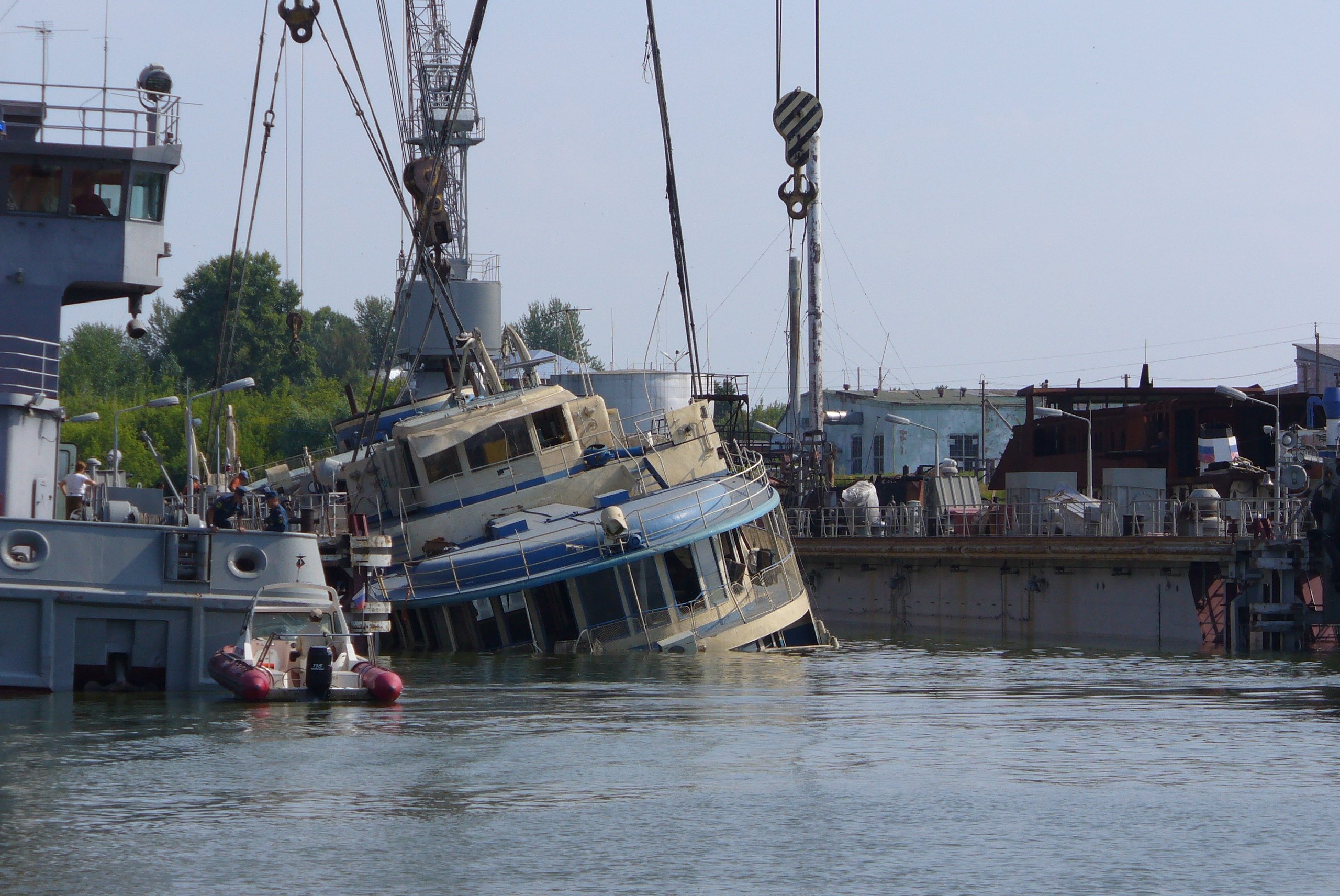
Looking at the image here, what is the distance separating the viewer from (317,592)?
1138 inches

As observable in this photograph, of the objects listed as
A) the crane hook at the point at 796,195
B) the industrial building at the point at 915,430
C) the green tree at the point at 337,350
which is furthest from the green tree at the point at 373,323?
the crane hook at the point at 796,195

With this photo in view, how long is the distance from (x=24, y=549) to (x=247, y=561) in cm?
343

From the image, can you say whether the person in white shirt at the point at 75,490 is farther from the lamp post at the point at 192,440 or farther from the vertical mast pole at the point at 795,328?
the vertical mast pole at the point at 795,328

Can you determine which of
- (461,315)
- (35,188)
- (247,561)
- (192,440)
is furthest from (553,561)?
(461,315)

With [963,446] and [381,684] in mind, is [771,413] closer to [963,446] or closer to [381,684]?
[963,446]

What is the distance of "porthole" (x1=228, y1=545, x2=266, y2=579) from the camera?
28.3 metres

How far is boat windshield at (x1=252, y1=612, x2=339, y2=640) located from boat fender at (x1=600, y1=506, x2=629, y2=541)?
1000 cm

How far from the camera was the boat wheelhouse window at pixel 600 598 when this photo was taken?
130ft

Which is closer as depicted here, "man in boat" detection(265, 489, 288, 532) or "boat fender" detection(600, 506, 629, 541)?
"man in boat" detection(265, 489, 288, 532)

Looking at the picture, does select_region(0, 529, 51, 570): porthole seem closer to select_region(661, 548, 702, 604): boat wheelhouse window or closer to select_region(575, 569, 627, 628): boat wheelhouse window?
select_region(575, 569, 627, 628): boat wheelhouse window

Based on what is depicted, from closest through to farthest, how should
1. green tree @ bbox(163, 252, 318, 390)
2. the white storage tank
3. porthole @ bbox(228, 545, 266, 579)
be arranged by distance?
porthole @ bbox(228, 545, 266, 579) → the white storage tank → green tree @ bbox(163, 252, 318, 390)

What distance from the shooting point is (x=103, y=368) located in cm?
13750

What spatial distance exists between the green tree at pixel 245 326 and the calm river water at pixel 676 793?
4046 inches

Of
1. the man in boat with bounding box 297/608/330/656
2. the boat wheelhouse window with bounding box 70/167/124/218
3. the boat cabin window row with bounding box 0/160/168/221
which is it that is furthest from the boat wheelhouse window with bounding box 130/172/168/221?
the man in boat with bounding box 297/608/330/656
